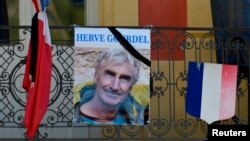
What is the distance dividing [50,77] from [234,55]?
269cm

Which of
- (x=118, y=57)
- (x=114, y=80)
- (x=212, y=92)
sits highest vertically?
(x=118, y=57)

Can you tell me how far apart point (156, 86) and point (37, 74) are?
6.22 feet

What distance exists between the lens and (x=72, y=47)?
966 centimetres

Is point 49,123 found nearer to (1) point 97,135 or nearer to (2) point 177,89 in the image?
(1) point 97,135

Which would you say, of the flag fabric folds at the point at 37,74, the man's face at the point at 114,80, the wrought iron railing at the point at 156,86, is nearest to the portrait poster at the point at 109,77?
the man's face at the point at 114,80

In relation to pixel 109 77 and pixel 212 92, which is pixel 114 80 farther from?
pixel 212 92

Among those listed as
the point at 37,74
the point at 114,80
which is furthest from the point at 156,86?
the point at 37,74

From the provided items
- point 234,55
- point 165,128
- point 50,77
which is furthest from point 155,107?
point 50,77

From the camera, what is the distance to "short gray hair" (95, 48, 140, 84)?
364 inches

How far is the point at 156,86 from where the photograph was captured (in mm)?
9797

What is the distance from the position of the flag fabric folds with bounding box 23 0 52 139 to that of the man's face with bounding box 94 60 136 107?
754 millimetres

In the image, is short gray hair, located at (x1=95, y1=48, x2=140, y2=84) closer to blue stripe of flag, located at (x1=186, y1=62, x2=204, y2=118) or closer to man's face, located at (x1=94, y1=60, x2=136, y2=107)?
man's face, located at (x1=94, y1=60, x2=136, y2=107)

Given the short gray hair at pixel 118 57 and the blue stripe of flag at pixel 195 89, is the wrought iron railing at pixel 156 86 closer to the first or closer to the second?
the blue stripe of flag at pixel 195 89

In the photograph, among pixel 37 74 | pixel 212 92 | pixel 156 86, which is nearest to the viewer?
pixel 37 74
